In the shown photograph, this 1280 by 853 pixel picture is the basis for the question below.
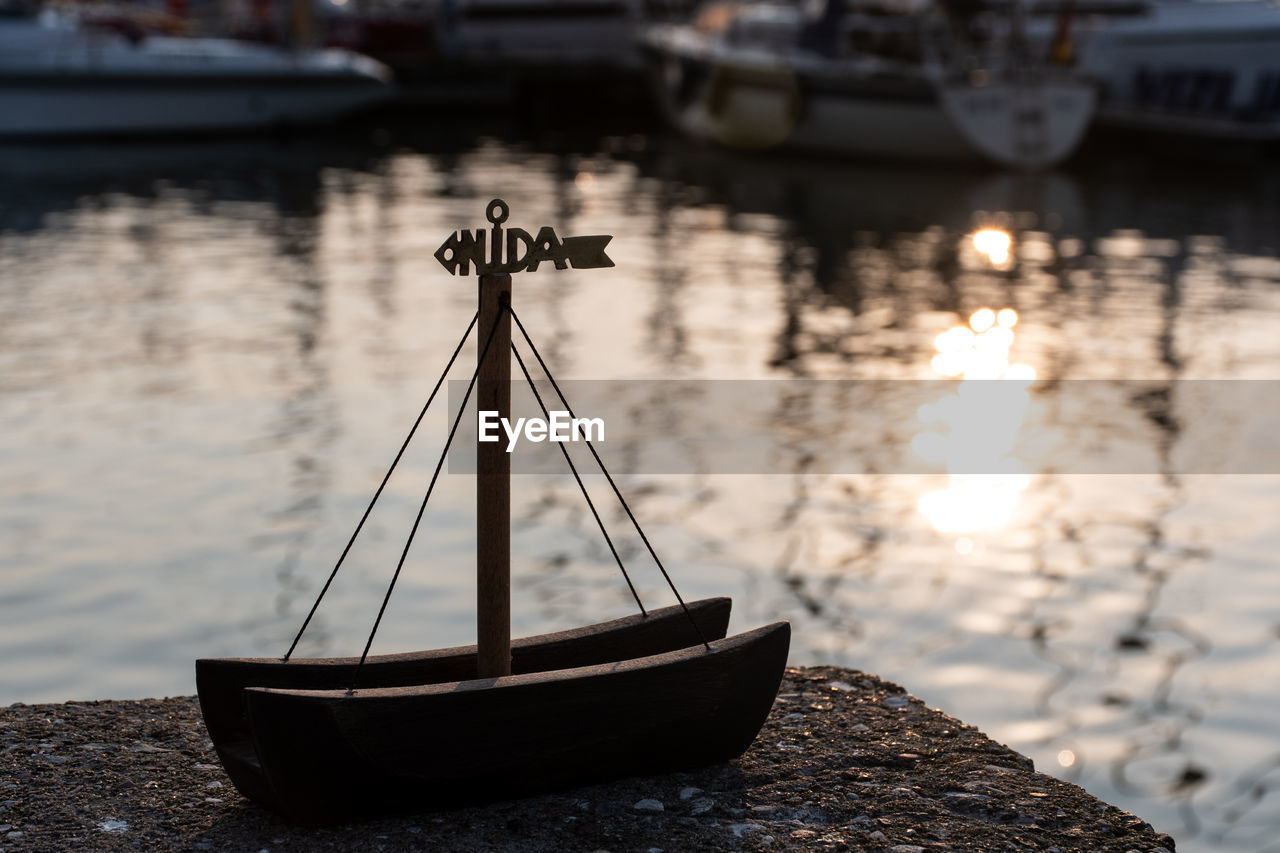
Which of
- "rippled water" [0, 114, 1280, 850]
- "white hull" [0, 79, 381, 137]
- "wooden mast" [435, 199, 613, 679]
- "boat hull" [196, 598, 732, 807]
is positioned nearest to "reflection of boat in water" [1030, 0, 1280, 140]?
"rippled water" [0, 114, 1280, 850]

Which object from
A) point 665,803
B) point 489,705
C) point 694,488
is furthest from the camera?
point 694,488

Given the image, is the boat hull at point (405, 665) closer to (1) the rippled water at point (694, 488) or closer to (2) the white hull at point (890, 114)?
(1) the rippled water at point (694, 488)

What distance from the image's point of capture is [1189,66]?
31250mm

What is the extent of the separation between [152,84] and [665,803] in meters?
30.6

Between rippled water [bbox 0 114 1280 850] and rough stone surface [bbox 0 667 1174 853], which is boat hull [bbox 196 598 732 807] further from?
rippled water [bbox 0 114 1280 850]

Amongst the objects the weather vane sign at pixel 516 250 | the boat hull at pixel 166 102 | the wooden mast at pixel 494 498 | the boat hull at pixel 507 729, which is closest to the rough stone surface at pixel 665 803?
the boat hull at pixel 507 729

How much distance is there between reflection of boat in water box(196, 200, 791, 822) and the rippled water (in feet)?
6.35

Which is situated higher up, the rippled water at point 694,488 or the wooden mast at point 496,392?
the wooden mast at point 496,392

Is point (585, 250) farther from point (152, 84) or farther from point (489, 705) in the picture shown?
point (152, 84)

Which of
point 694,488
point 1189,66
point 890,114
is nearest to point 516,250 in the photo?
point 694,488

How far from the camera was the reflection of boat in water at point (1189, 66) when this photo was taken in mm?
29297

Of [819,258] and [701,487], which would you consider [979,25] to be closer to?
[819,258]

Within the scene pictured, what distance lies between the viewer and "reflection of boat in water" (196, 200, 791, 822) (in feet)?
13.2

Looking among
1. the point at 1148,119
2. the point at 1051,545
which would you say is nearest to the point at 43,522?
the point at 1051,545
